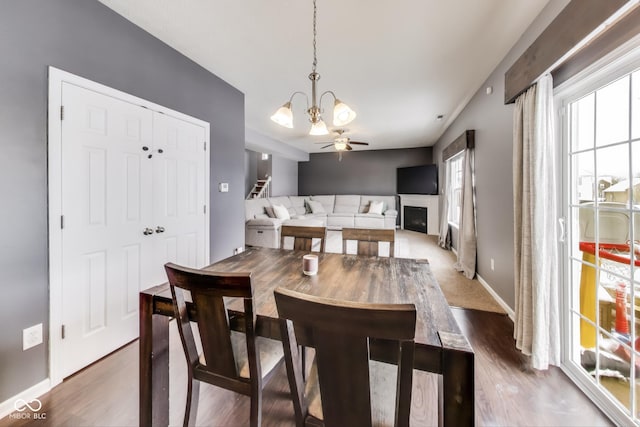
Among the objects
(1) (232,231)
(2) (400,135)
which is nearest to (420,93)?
(2) (400,135)

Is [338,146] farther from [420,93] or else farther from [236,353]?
[236,353]

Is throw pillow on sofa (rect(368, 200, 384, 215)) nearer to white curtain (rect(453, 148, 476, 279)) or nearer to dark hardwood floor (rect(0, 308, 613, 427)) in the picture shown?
white curtain (rect(453, 148, 476, 279))

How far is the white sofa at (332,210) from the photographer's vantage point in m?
5.69

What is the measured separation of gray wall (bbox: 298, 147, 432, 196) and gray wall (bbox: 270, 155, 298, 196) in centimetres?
28

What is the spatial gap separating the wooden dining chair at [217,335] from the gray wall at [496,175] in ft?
8.14

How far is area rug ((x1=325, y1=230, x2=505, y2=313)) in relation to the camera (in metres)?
2.68

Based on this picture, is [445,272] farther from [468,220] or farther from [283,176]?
[283,176]

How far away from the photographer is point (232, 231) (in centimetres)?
326

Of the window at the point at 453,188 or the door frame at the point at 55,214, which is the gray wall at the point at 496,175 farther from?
the door frame at the point at 55,214

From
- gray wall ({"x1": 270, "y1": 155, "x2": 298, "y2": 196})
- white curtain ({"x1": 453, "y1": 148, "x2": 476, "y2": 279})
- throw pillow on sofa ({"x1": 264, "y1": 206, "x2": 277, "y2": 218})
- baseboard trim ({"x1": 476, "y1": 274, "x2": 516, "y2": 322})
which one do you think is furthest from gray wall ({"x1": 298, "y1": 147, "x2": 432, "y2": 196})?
baseboard trim ({"x1": 476, "y1": 274, "x2": 516, "y2": 322})

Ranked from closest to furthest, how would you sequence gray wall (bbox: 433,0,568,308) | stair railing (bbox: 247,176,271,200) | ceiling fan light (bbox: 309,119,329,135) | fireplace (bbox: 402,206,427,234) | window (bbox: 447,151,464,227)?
ceiling fan light (bbox: 309,119,329,135) < gray wall (bbox: 433,0,568,308) < window (bbox: 447,151,464,227) < fireplace (bbox: 402,206,427,234) < stair railing (bbox: 247,176,271,200)

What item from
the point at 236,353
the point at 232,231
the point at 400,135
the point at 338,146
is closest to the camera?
the point at 236,353

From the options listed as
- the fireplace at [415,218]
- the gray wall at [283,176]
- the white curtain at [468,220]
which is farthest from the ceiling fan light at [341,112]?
the fireplace at [415,218]

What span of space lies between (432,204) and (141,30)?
6654 millimetres
